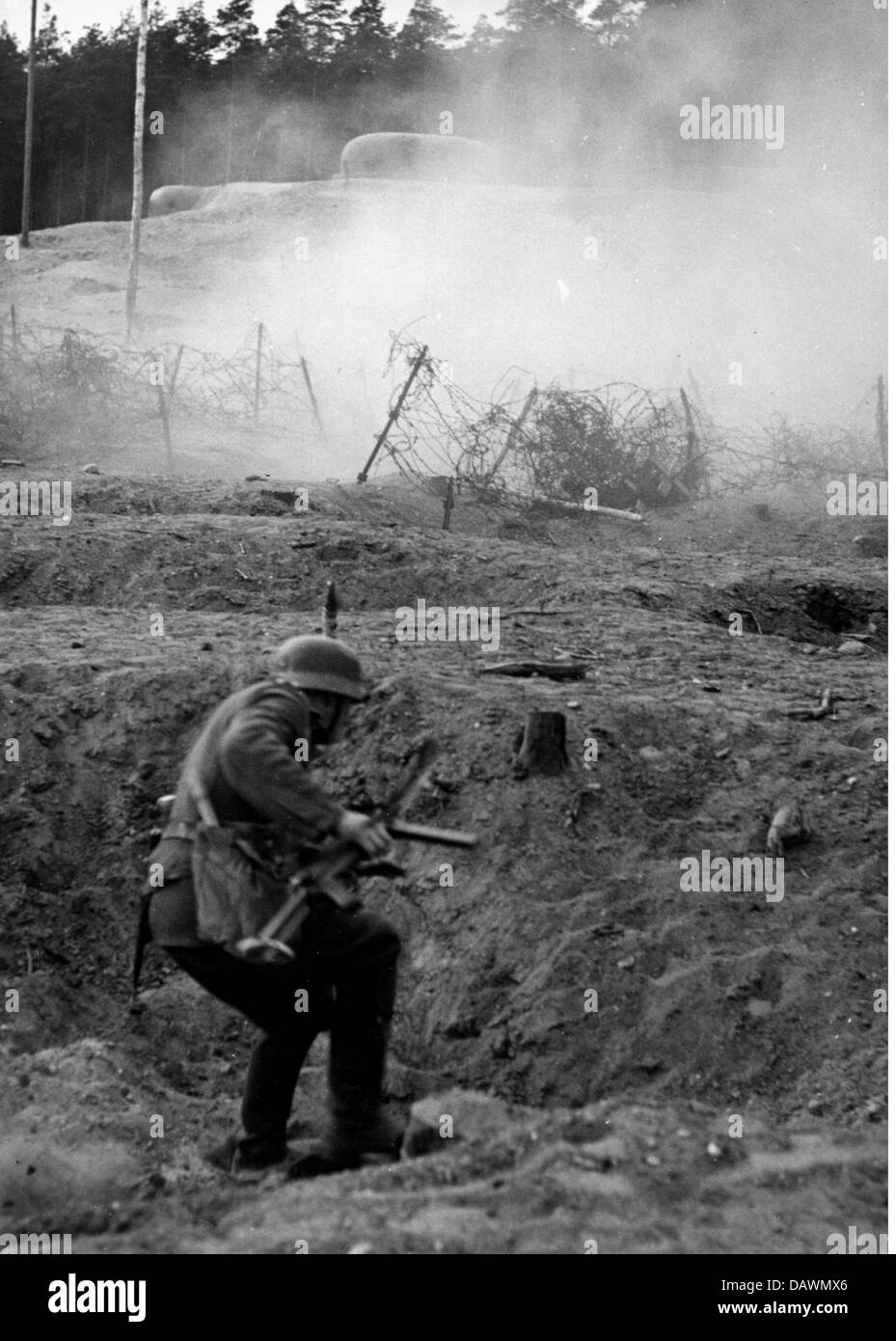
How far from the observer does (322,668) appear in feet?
16.2

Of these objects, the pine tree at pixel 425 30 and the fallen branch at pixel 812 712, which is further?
the pine tree at pixel 425 30

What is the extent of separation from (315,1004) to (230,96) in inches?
1895

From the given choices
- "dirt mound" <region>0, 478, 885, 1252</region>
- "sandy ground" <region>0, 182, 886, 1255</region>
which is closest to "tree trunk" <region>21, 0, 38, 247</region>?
"sandy ground" <region>0, 182, 886, 1255</region>

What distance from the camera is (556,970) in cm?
618

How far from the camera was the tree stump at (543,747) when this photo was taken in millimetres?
6984

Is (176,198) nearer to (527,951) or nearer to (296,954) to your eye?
(527,951)

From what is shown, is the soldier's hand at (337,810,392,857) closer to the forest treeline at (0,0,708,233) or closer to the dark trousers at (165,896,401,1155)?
the dark trousers at (165,896,401,1155)

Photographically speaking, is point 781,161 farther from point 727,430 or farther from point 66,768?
point 66,768

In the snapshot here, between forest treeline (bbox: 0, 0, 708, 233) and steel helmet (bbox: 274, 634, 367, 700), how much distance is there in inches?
1591

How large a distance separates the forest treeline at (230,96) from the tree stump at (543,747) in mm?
38716

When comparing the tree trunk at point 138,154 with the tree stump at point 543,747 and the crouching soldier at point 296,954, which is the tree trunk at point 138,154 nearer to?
the tree stump at point 543,747

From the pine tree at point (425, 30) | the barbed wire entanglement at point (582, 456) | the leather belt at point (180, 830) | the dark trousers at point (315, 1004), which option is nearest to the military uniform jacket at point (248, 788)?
the leather belt at point (180, 830)

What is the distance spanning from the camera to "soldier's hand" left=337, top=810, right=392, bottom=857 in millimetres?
4492
